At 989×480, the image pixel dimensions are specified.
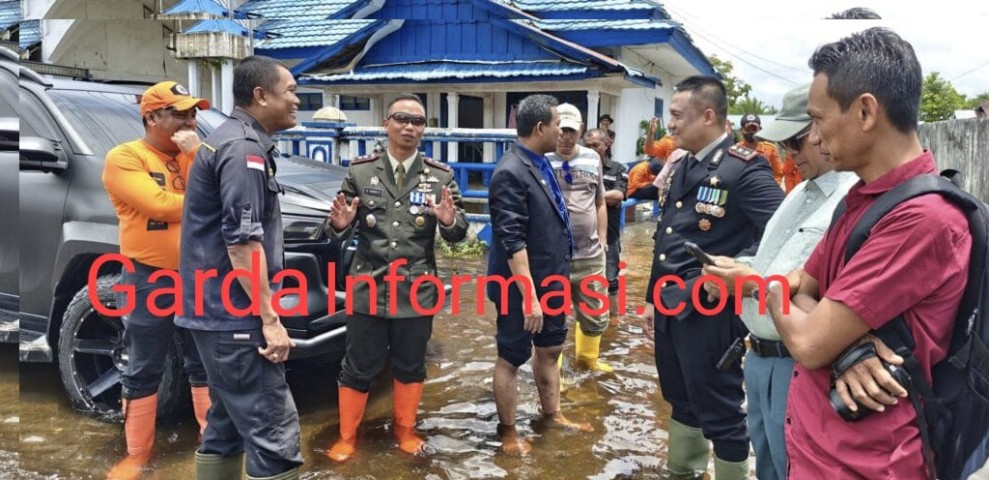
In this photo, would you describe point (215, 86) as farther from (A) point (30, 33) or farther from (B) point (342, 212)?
(B) point (342, 212)

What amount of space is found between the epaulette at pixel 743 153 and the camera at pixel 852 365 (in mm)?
1451

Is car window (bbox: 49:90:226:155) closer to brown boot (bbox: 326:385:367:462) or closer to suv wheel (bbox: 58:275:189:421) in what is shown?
suv wheel (bbox: 58:275:189:421)

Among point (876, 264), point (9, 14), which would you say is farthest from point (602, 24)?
point (876, 264)

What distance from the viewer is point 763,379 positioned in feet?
7.80

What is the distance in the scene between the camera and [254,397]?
2.60 m

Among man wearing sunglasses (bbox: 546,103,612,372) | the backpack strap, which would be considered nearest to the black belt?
the backpack strap

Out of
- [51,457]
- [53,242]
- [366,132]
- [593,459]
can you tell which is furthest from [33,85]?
[366,132]

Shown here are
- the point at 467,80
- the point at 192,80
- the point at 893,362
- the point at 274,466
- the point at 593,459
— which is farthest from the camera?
the point at 467,80

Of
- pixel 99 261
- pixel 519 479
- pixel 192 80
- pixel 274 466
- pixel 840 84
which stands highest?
pixel 192 80

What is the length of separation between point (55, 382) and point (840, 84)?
4.98m

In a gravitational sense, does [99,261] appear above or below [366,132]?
below

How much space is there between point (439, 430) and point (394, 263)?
1.09 metres

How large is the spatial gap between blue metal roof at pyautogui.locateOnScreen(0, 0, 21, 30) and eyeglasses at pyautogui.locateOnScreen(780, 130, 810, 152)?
345 centimetres

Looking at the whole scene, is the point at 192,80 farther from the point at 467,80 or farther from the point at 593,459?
the point at 467,80
